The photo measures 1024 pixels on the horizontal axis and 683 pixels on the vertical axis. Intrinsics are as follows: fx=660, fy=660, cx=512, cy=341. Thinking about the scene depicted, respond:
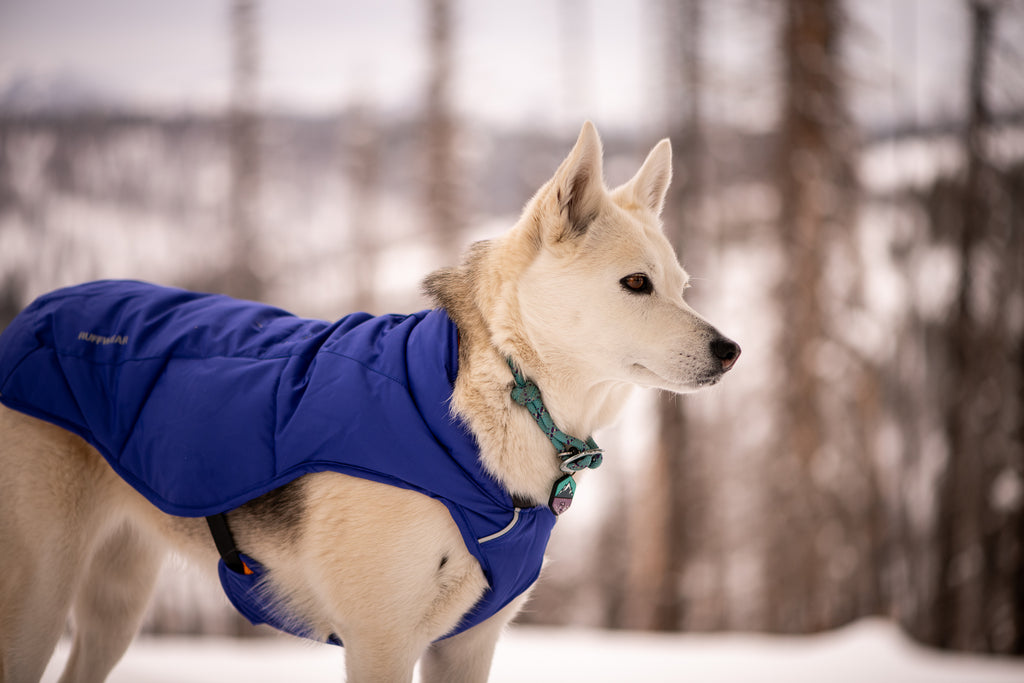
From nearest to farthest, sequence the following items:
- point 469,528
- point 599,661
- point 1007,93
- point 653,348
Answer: point 469,528 → point 653,348 → point 599,661 → point 1007,93

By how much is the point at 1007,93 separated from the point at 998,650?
172 inches

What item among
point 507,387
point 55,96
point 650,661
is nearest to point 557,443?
point 507,387

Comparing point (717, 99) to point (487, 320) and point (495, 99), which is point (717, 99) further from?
point (487, 320)

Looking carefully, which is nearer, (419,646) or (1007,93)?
(419,646)

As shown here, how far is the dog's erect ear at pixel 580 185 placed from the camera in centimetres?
207

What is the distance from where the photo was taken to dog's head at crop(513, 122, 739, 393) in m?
2.07

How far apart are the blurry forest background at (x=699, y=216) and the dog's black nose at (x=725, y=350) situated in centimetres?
377

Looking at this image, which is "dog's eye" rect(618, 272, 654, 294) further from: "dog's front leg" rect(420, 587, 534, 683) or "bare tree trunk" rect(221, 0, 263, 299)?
"bare tree trunk" rect(221, 0, 263, 299)

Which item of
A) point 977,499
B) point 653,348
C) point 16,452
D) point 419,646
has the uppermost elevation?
point 653,348

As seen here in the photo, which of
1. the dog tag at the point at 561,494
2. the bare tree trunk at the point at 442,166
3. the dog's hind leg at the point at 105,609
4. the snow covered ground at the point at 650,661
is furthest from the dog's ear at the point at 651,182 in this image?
the bare tree trunk at the point at 442,166

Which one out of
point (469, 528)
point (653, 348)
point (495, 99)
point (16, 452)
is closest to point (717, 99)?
point (495, 99)

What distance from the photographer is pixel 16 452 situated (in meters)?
2.14

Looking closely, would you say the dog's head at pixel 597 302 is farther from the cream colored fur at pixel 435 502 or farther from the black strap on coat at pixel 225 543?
the black strap on coat at pixel 225 543

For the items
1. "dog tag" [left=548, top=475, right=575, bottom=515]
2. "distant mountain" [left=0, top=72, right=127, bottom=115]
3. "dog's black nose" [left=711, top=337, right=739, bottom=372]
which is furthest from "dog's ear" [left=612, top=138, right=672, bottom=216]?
"distant mountain" [left=0, top=72, right=127, bottom=115]
